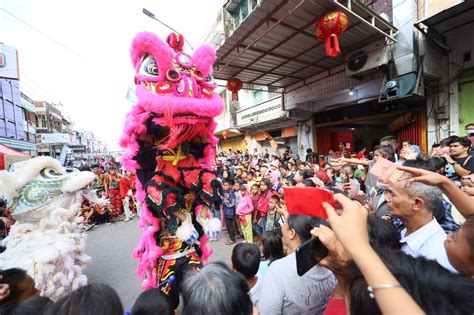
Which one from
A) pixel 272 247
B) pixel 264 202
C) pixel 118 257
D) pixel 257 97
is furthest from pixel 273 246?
pixel 257 97

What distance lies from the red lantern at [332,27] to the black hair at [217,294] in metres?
4.22

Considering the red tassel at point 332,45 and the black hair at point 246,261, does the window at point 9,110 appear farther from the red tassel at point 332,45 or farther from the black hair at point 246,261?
the black hair at point 246,261

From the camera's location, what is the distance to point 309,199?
2.68 feet

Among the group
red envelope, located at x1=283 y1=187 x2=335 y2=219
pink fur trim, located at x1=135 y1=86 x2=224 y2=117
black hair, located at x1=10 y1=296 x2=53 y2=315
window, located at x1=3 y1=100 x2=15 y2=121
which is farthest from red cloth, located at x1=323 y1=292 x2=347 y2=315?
window, located at x1=3 y1=100 x2=15 y2=121

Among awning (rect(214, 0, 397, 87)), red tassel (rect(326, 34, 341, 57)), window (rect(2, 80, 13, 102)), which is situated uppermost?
window (rect(2, 80, 13, 102))

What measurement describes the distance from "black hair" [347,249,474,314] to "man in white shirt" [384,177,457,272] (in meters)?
0.96

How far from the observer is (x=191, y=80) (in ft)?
5.88

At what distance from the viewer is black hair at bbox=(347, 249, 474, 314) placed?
0.56 meters

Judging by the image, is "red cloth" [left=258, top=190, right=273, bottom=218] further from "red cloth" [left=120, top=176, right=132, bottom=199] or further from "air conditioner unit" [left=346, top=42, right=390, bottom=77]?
"red cloth" [left=120, top=176, right=132, bottom=199]

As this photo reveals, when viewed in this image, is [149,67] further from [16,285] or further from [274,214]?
[274,214]

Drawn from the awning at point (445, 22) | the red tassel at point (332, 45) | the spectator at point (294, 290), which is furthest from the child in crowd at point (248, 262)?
the awning at point (445, 22)

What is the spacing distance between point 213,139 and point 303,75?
6474 mm

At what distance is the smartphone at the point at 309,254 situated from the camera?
885mm

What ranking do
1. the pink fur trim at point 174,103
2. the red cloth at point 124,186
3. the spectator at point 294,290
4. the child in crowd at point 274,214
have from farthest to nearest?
the red cloth at point 124,186 < the child in crowd at point 274,214 < the pink fur trim at point 174,103 < the spectator at point 294,290
